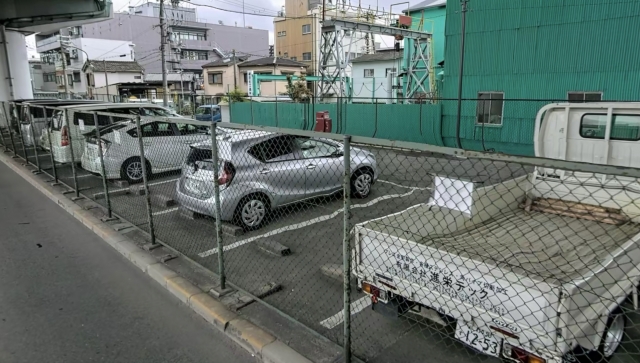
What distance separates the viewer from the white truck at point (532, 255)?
2512 millimetres

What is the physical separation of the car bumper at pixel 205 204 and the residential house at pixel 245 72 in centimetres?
3550

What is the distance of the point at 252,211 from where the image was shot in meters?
6.30

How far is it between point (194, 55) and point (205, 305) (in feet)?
212

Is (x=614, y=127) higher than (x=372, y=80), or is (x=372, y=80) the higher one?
(x=372, y=80)

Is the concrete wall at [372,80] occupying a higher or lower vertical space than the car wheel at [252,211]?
higher

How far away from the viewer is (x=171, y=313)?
13.5ft

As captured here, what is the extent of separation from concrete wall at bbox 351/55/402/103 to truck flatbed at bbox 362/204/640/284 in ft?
91.7

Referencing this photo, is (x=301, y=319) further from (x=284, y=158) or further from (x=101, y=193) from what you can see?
(x=101, y=193)

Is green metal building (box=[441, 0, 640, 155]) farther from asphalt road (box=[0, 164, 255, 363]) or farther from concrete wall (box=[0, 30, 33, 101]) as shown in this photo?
concrete wall (box=[0, 30, 33, 101])

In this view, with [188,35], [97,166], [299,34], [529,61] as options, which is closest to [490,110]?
[529,61]

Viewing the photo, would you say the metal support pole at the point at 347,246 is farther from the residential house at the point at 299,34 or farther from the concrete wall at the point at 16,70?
the residential house at the point at 299,34

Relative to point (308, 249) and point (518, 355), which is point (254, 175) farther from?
point (518, 355)

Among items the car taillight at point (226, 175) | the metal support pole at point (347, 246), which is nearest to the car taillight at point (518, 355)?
the metal support pole at point (347, 246)

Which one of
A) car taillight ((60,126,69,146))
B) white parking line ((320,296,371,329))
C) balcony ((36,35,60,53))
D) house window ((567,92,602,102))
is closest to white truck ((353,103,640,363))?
white parking line ((320,296,371,329))
